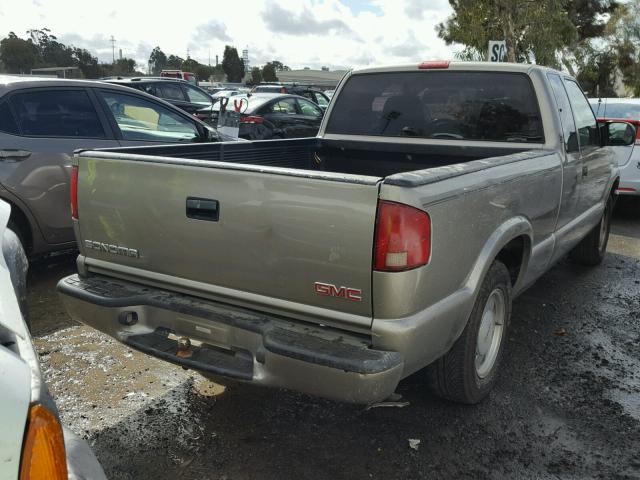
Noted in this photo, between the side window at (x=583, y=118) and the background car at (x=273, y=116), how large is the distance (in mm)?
8040

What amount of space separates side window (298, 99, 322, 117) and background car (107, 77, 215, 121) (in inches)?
92.9

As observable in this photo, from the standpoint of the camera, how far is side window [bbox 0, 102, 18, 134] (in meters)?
4.81

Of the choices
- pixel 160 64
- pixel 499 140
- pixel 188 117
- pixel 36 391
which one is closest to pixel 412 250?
pixel 36 391

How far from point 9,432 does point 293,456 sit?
1988 millimetres

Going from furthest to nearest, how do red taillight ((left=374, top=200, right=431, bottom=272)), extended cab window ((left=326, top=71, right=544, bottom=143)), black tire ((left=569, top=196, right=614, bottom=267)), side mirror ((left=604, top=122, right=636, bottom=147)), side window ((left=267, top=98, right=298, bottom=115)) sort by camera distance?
side window ((left=267, top=98, right=298, bottom=115)), black tire ((left=569, top=196, right=614, bottom=267)), side mirror ((left=604, top=122, right=636, bottom=147)), extended cab window ((left=326, top=71, right=544, bottom=143)), red taillight ((left=374, top=200, right=431, bottom=272))

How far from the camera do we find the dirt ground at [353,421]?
2.89m

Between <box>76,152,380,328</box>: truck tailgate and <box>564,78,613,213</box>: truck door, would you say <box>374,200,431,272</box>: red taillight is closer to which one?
<box>76,152,380,328</box>: truck tailgate

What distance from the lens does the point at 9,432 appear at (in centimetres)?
115

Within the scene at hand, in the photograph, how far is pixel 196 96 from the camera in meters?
15.5

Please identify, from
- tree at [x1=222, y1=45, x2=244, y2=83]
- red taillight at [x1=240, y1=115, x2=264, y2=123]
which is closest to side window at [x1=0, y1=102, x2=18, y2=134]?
red taillight at [x1=240, y1=115, x2=264, y2=123]

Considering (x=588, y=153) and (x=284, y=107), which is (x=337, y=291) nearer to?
(x=588, y=153)

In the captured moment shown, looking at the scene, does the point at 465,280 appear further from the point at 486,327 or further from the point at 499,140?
the point at 499,140

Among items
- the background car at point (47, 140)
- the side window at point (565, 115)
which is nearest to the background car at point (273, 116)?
the background car at point (47, 140)

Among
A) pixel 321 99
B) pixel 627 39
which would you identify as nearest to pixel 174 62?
pixel 627 39
